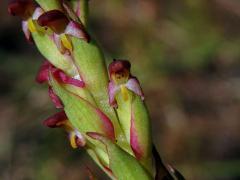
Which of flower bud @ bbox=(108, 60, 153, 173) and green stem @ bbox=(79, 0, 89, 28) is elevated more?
green stem @ bbox=(79, 0, 89, 28)

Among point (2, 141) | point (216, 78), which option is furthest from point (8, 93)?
point (216, 78)

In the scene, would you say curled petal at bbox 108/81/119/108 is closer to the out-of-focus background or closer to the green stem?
the green stem

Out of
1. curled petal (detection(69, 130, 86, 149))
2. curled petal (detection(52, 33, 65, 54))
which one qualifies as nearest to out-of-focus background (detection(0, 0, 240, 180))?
curled petal (detection(69, 130, 86, 149))

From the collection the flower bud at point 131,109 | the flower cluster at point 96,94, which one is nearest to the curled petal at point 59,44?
the flower cluster at point 96,94

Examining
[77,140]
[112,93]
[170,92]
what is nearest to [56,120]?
[77,140]

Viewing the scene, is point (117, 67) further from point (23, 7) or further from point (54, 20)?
point (23, 7)

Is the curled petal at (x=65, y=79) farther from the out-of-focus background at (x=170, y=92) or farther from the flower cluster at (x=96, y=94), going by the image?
the out-of-focus background at (x=170, y=92)
